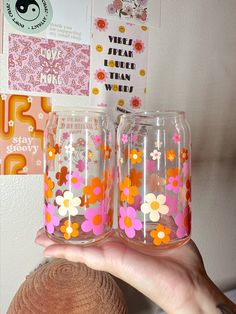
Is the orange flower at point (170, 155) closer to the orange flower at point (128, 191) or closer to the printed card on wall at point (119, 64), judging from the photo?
the orange flower at point (128, 191)

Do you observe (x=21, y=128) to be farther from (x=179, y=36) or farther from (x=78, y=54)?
(x=179, y=36)

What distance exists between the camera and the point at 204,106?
4.25ft

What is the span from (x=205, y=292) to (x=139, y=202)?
0.73 feet

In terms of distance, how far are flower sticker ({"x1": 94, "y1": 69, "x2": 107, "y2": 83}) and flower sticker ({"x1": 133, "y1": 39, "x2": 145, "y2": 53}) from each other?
144 millimetres

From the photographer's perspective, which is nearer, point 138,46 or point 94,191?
point 94,191

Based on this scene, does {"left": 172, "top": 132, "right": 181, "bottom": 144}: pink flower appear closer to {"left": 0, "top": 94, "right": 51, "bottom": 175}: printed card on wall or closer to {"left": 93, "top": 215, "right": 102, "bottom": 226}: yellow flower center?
{"left": 93, "top": 215, "right": 102, "bottom": 226}: yellow flower center

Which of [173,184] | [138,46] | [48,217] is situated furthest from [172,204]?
[138,46]

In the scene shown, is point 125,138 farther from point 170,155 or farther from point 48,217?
point 48,217

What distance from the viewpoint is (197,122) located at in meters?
1.29

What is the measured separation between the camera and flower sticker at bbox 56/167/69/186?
0.73 metres

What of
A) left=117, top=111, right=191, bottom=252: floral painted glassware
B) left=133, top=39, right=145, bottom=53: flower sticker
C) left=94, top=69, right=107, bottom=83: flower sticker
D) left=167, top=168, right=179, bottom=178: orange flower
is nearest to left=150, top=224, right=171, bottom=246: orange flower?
left=117, top=111, right=191, bottom=252: floral painted glassware

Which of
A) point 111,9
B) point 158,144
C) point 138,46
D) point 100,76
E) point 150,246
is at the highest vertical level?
point 111,9

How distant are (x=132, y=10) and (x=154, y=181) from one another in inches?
26.5

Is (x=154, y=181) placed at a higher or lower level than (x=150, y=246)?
higher
